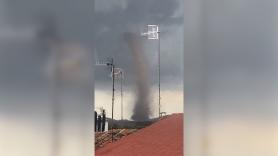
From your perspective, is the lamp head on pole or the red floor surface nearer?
the lamp head on pole

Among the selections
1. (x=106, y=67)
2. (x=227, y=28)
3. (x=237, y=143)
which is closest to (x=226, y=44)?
(x=227, y=28)

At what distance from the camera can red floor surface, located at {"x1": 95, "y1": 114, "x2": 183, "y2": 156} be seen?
3.77m

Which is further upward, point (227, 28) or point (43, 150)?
point (227, 28)

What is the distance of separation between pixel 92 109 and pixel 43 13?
45cm

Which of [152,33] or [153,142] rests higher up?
[152,33]

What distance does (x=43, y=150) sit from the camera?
1.59 m

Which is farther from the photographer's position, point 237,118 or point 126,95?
point 126,95

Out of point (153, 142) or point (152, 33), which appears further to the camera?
point (153, 142)

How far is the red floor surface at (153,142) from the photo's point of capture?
3.77 metres

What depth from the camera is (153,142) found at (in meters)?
3.90

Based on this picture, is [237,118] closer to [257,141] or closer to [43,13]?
[257,141]

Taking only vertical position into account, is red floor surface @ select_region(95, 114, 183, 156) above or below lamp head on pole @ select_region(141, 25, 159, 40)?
below

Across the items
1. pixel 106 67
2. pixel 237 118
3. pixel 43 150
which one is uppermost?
pixel 106 67

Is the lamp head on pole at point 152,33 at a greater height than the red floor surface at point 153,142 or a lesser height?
greater
